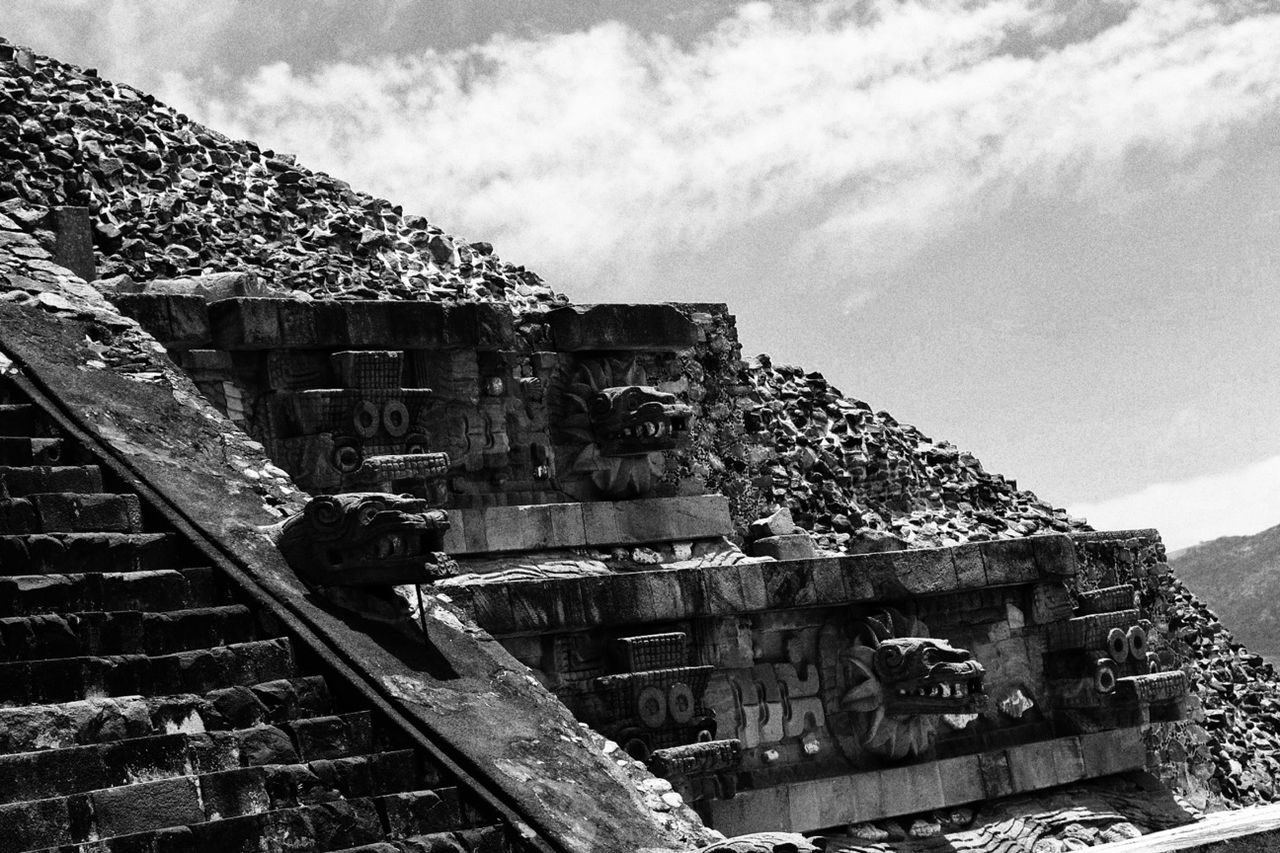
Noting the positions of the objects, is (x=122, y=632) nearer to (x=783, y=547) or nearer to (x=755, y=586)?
(x=755, y=586)

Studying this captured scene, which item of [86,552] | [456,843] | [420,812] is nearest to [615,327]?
[86,552]

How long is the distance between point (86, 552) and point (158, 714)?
3.17ft

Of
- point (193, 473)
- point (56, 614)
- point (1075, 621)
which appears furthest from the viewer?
point (1075, 621)

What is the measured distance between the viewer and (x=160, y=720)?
23.5 feet

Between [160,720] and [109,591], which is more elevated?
[109,591]

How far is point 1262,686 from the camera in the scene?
21922 millimetres

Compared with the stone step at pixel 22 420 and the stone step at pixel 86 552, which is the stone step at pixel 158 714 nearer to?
the stone step at pixel 86 552

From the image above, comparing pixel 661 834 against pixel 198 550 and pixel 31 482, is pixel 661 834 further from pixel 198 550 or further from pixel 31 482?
pixel 31 482

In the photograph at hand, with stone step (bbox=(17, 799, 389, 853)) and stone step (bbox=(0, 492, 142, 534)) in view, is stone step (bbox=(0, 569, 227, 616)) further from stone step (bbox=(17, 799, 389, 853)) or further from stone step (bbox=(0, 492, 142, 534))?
stone step (bbox=(17, 799, 389, 853))

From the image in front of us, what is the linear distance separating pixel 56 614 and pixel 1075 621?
26.6ft

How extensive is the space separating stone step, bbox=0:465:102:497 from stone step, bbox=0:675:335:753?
134cm

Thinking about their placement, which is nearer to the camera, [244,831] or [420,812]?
[244,831]

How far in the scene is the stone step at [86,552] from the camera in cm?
764

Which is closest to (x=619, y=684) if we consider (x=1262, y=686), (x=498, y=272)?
(x=498, y=272)
